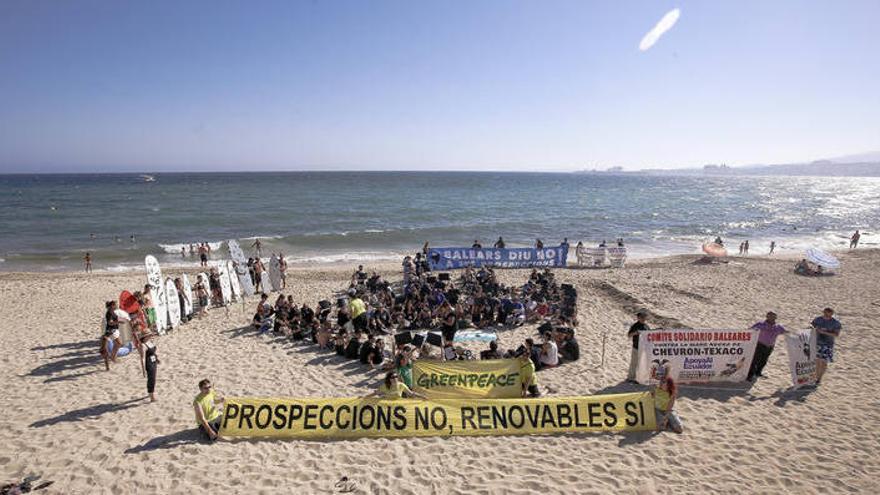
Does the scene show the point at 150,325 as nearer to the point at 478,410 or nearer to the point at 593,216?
the point at 478,410

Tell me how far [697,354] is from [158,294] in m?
14.4

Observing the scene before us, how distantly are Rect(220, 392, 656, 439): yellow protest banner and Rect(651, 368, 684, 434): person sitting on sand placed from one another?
0.20m

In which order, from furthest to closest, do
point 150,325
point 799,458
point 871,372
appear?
point 150,325 < point 871,372 < point 799,458

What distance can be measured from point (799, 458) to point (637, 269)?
56.5 feet

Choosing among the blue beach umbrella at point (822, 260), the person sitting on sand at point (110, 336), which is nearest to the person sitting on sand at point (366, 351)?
the person sitting on sand at point (110, 336)

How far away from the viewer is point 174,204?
211 ft

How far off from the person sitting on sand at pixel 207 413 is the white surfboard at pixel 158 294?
21.8 feet

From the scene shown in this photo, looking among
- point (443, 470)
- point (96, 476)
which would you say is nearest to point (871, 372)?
point (443, 470)

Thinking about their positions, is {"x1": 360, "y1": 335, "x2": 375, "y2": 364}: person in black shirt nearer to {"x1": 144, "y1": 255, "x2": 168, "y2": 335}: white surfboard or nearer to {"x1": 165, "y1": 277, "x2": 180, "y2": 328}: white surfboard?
{"x1": 144, "y1": 255, "x2": 168, "y2": 335}: white surfboard

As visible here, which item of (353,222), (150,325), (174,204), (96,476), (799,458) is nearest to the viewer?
(96,476)

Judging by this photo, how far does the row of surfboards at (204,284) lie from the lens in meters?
13.2

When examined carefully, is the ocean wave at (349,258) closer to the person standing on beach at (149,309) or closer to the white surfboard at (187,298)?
the white surfboard at (187,298)

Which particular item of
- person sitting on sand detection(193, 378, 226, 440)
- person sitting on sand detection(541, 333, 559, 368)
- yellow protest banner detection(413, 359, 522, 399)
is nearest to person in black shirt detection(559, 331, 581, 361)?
person sitting on sand detection(541, 333, 559, 368)

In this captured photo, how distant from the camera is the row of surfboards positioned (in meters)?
13.2
